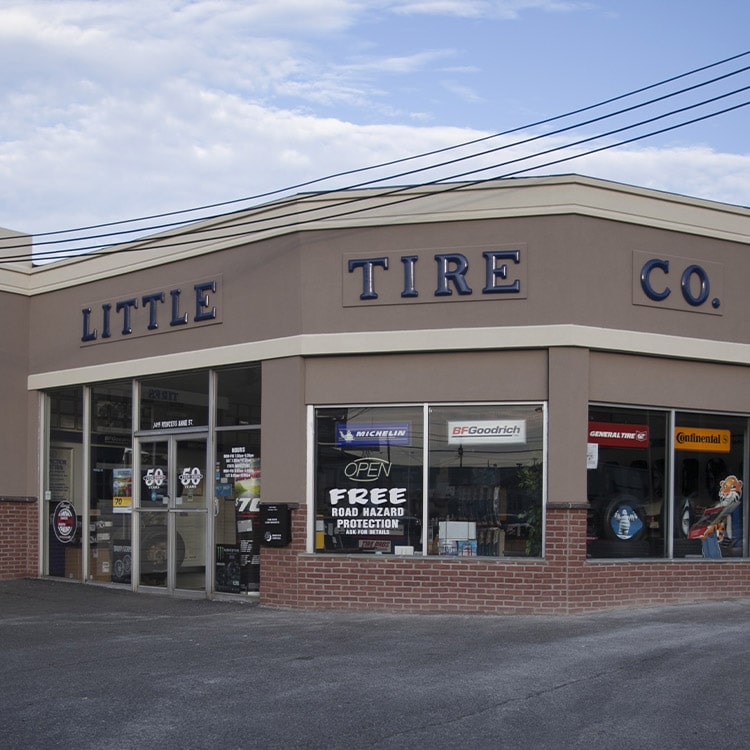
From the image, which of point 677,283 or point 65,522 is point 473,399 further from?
point 65,522

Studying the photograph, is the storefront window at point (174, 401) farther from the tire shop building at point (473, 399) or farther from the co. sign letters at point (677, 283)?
the co. sign letters at point (677, 283)

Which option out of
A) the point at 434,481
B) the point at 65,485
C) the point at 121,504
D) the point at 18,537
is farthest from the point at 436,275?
the point at 18,537

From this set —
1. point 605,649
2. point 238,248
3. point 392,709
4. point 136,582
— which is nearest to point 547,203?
point 238,248

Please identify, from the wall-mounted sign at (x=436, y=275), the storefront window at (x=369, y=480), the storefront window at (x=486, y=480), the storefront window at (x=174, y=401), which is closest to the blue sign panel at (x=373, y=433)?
the storefront window at (x=369, y=480)

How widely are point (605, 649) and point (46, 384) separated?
1139 cm

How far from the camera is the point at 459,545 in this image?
45.4 ft

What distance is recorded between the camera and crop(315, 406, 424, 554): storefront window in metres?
14.0

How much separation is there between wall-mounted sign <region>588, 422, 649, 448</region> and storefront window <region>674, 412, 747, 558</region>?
53 cm

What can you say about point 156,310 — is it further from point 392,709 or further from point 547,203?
point 392,709

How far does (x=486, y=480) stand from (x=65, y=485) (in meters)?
8.14

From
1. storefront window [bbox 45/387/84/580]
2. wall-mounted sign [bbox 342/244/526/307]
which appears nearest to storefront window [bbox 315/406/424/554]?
wall-mounted sign [bbox 342/244/526/307]

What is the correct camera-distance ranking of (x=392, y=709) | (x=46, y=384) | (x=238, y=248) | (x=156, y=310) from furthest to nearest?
(x=46, y=384) → (x=156, y=310) → (x=238, y=248) → (x=392, y=709)

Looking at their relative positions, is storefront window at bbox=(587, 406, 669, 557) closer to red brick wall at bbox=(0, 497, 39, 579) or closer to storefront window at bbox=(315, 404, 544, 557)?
storefront window at bbox=(315, 404, 544, 557)

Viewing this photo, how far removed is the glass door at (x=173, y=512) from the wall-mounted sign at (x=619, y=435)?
5.67 m
